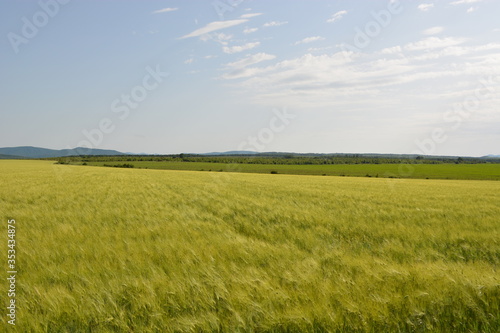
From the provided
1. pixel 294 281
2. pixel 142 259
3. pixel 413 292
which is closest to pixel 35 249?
pixel 142 259

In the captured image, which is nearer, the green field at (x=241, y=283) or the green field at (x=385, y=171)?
the green field at (x=241, y=283)

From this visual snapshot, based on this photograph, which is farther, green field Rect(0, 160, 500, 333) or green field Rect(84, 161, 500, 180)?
green field Rect(84, 161, 500, 180)

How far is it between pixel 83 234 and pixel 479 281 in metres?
5.93

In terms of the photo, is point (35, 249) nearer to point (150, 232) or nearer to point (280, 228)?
point (150, 232)

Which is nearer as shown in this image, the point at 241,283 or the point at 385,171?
the point at 241,283

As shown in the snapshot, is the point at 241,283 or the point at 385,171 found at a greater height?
the point at 241,283

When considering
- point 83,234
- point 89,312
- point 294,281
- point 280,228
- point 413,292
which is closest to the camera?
point 89,312

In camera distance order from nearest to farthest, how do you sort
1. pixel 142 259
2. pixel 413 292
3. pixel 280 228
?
pixel 413 292, pixel 142 259, pixel 280 228

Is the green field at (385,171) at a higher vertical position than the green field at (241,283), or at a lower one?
lower

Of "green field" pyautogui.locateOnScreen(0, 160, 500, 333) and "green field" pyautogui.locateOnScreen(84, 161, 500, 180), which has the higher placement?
"green field" pyautogui.locateOnScreen(0, 160, 500, 333)

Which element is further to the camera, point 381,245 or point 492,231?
point 492,231

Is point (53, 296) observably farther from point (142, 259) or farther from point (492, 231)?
point (492, 231)

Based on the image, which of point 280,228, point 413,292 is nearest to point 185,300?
point 413,292

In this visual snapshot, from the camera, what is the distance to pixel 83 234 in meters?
5.36
